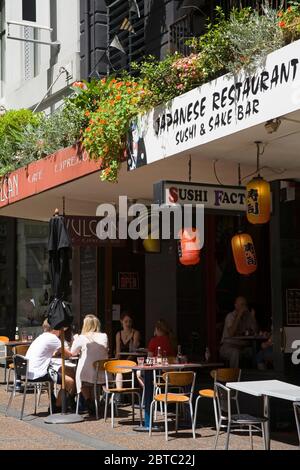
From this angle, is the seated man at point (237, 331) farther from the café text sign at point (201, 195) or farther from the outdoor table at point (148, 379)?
the café text sign at point (201, 195)

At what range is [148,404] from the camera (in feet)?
34.6

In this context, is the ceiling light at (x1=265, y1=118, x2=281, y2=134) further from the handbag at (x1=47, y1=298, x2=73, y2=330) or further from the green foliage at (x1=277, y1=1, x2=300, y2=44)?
the handbag at (x1=47, y1=298, x2=73, y2=330)

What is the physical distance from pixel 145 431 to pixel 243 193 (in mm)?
3411

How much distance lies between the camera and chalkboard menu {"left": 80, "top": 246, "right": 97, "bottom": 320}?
1720 cm

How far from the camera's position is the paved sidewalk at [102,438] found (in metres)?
9.25

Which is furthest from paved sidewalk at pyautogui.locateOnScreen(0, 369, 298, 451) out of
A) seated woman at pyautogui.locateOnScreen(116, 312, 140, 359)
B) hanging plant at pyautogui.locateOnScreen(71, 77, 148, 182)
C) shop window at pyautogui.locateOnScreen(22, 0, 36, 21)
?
shop window at pyautogui.locateOnScreen(22, 0, 36, 21)

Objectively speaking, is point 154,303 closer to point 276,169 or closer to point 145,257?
point 145,257

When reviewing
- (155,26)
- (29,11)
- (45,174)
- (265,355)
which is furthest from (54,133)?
(29,11)

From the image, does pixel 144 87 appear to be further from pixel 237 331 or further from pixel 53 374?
pixel 237 331

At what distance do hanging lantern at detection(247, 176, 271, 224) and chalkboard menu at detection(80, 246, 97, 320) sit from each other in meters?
7.95

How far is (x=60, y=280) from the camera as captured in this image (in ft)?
37.6

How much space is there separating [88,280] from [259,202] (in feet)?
27.6
